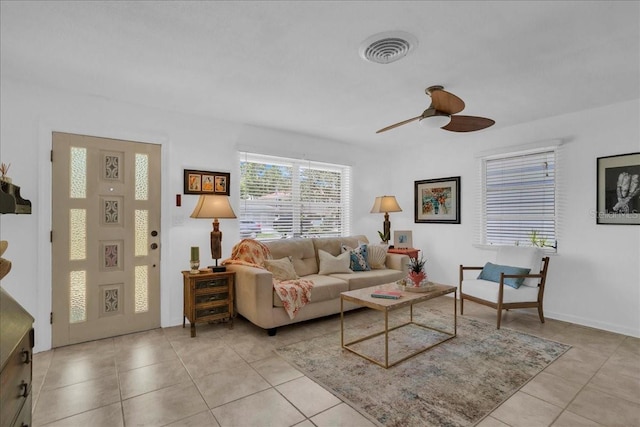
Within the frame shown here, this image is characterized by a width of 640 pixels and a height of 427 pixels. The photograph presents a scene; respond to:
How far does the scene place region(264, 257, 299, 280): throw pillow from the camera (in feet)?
12.6

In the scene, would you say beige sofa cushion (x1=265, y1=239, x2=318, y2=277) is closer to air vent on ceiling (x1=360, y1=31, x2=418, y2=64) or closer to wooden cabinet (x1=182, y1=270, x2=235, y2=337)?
wooden cabinet (x1=182, y1=270, x2=235, y2=337)

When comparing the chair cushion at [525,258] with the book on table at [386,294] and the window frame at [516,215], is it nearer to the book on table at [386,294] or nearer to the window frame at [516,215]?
the window frame at [516,215]

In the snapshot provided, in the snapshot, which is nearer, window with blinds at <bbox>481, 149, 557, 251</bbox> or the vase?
the vase

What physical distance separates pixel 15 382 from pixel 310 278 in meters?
3.05

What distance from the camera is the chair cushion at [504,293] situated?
145 inches

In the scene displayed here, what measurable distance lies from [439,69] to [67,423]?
11.6 ft

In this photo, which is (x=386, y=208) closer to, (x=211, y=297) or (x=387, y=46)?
(x=211, y=297)

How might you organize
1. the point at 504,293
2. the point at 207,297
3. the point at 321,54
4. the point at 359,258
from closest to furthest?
the point at 321,54, the point at 207,297, the point at 504,293, the point at 359,258

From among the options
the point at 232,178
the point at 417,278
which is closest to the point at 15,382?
the point at 417,278

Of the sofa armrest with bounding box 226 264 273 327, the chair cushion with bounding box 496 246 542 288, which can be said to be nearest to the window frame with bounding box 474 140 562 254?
the chair cushion with bounding box 496 246 542 288

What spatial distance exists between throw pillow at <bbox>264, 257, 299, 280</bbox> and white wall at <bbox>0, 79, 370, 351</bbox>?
0.67 m

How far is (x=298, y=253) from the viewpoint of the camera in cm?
442

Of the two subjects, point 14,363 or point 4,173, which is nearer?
point 14,363

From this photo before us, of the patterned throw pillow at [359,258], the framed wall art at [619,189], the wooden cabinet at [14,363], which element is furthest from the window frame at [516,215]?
the wooden cabinet at [14,363]
